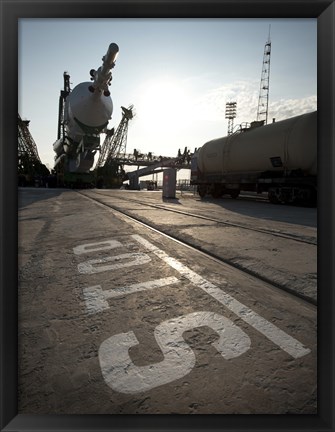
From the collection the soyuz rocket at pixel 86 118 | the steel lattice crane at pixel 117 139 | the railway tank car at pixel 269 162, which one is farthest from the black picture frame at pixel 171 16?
the steel lattice crane at pixel 117 139

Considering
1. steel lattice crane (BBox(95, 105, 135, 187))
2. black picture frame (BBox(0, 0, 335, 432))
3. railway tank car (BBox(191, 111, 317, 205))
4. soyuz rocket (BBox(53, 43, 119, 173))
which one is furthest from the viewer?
steel lattice crane (BBox(95, 105, 135, 187))

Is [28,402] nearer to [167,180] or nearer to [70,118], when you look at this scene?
[167,180]

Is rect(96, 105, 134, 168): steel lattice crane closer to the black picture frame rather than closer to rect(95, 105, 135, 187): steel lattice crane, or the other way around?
rect(95, 105, 135, 187): steel lattice crane

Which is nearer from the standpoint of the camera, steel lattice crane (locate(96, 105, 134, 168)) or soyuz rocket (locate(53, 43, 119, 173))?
soyuz rocket (locate(53, 43, 119, 173))

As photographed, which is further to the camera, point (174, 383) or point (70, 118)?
point (70, 118)

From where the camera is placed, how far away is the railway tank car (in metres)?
10.6

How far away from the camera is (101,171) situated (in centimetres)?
3331

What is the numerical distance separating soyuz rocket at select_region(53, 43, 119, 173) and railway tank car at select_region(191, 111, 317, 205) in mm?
7630

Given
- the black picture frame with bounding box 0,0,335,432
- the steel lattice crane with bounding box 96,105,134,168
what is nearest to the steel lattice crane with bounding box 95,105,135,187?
the steel lattice crane with bounding box 96,105,134,168

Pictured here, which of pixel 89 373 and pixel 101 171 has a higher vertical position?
pixel 101 171

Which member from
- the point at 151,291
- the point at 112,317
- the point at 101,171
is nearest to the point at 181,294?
the point at 151,291
